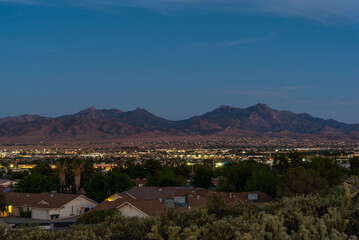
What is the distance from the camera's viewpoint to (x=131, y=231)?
13984 millimetres

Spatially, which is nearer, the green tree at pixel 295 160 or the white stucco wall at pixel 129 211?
the white stucco wall at pixel 129 211

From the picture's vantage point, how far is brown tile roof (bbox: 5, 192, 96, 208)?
4850 centimetres

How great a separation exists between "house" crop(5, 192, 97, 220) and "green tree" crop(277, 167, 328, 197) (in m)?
20.6

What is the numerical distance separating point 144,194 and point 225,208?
33.8m

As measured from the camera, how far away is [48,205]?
1893 inches

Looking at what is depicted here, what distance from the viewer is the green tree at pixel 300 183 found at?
4607 cm

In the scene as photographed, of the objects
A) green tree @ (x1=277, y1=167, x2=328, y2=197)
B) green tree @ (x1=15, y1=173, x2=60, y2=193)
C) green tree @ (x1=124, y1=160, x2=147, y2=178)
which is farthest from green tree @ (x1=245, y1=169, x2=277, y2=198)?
green tree @ (x1=124, y1=160, x2=147, y2=178)

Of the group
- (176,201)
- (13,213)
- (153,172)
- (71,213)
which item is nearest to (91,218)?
(176,201)

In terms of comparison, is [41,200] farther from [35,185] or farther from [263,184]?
[263,184]

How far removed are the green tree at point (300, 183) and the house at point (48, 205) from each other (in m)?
20.6

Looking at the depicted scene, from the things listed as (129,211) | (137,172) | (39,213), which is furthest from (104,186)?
(137,172)

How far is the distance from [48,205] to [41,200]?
2.02 meters

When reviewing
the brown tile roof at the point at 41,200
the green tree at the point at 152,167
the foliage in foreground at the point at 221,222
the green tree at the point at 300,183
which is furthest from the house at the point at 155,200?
the green tree at the point at 152,167

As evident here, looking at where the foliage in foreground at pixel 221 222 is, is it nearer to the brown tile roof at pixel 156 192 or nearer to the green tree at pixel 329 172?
the brown tile roof at pixel 156 192
